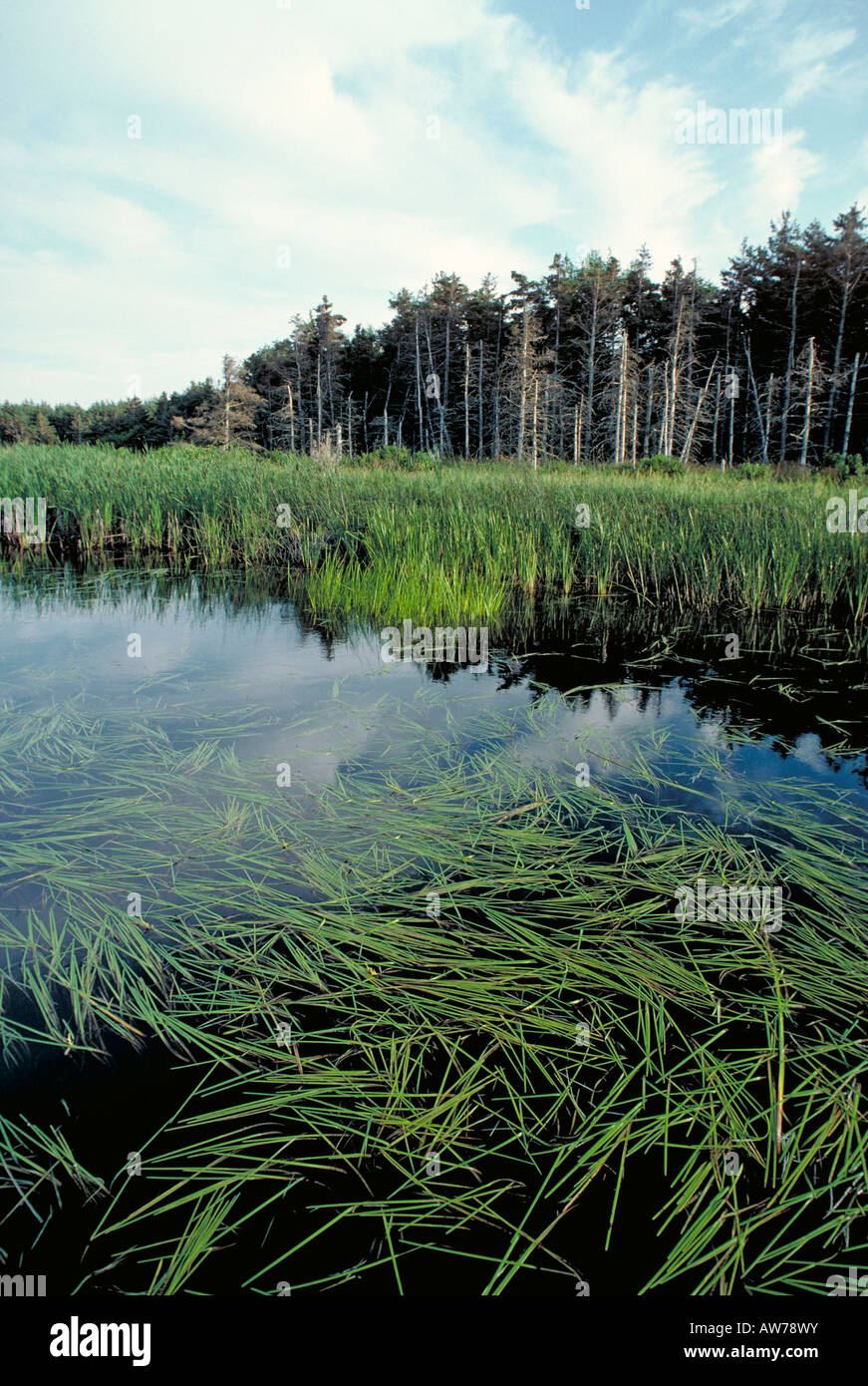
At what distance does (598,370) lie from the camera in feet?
128

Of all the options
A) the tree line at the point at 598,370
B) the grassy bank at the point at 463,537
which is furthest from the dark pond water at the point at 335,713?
the tree line at the point at 598,370

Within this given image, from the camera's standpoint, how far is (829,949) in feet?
6.86

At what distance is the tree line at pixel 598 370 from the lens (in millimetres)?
32156

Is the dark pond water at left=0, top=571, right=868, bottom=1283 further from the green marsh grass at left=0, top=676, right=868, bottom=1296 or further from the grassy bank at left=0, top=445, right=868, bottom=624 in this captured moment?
the grassy bank at left=0, top=445, right=868, bottom=624

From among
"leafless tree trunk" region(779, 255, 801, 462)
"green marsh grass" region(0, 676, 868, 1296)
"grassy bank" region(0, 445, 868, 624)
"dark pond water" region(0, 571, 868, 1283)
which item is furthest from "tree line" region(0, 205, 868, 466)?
"green marsh grass" region(0, 676, 868, 1296)

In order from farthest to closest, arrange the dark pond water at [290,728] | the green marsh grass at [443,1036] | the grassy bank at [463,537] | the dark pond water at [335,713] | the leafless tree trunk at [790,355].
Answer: the leafless tree trunk at [790,355] < the grassy bank at [463,537] < the dark pond water at [335,713] < the dark pond water at [290,728] < the green marsh grass at [443,1036]

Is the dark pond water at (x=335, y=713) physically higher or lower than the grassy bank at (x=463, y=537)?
lower

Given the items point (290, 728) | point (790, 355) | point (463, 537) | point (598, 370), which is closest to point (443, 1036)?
point (290, 728)

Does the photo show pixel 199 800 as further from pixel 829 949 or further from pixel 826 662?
pixel 826 662

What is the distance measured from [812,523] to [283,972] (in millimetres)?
7251

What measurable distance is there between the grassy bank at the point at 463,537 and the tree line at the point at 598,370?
616 inches

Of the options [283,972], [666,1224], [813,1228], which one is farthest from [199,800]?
[813,1228]

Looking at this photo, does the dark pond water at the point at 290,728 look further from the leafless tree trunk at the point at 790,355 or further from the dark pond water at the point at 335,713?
the leafless tree trunk at the point at 790,355

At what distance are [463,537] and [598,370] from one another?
36261 mm
